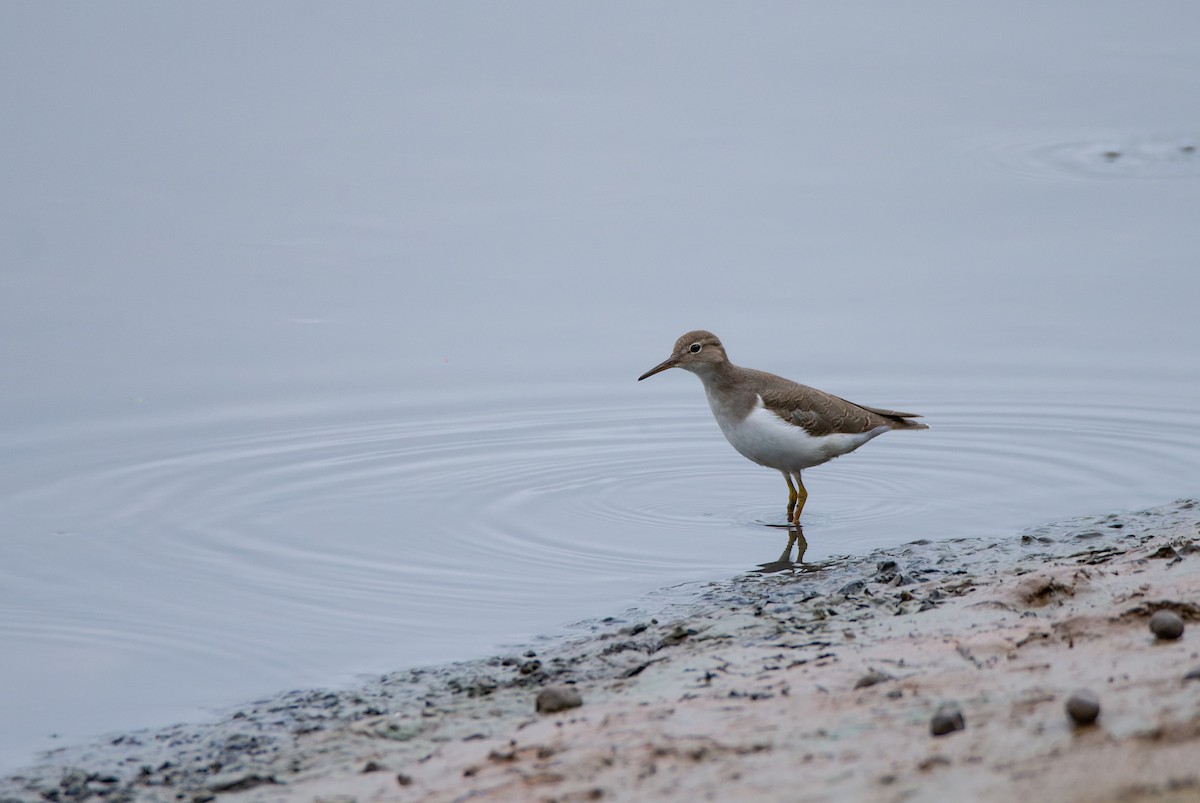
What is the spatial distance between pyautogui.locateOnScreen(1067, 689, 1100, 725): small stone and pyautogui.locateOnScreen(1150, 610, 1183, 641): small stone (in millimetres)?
1127

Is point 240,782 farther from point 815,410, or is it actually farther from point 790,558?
point 815,410

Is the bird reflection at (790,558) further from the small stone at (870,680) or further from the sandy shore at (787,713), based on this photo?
the small stone at (870,680)

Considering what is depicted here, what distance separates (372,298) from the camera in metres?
14.0

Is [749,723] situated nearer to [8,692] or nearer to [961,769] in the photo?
[961,769]

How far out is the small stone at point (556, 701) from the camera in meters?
5.95

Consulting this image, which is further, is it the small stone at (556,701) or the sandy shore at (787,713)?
the small stone at (556,701)

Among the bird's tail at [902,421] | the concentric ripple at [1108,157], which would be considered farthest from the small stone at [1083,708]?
the concentric ripple at [1108,157]

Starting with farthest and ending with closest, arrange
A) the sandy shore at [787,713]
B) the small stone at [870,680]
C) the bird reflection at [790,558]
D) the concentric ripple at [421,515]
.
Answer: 1. the bird reflection at [790,558]
2. the concentric ripple at [421,515]
3. the small stone at [870,680]
4. the sandy shore at [787,713]

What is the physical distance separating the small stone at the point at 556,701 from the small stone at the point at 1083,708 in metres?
2.12

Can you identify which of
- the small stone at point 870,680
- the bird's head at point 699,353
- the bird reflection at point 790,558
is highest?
the bird's head at point 699,353

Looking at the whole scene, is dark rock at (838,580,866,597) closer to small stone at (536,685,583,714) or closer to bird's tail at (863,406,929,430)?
small stone at (536,685,583,714)

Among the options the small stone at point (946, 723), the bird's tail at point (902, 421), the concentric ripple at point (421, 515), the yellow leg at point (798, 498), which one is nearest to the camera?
the small stone at point (946, 723)

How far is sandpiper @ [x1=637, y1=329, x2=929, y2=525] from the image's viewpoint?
999 cm

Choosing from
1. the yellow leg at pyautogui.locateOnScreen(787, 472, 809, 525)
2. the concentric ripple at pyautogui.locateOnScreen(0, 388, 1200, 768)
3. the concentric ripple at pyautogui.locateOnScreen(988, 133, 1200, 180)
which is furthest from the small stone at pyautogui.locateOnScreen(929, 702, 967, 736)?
the concentric ripple at pyautogui.locateOnScreen(988, 133, 1200, 180)
